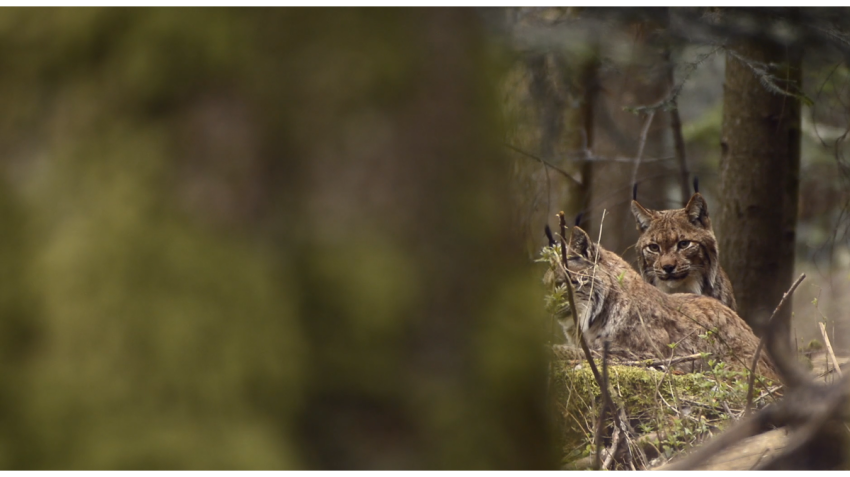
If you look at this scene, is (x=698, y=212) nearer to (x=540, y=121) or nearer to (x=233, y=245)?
(x=540, y=121)

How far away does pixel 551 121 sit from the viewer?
24.4 feet

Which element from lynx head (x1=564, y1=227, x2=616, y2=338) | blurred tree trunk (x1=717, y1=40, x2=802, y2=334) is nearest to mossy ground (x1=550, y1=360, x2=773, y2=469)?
lynx head (x1=564, y1=227, x2=616, y2=338)

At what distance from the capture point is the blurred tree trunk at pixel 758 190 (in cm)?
729

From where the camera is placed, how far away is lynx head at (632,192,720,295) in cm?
663

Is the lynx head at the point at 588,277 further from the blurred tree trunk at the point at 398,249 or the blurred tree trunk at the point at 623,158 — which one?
the blurred tree trunk at the point at 398,249

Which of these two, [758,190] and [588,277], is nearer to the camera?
[588,277]

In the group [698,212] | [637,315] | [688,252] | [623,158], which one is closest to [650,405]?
[637,315]

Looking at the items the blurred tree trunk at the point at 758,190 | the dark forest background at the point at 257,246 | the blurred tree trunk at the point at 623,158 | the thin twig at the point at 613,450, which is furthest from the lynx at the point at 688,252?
the dark forest background at the point at 257,246

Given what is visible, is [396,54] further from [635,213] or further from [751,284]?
[751,284]

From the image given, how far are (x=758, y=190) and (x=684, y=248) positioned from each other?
50.3 inches

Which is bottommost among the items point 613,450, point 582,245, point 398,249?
point 613,450

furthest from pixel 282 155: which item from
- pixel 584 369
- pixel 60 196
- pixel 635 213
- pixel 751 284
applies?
pixel 751 284

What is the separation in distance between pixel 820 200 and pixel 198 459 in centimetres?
1154

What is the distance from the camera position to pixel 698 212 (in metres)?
6.63
